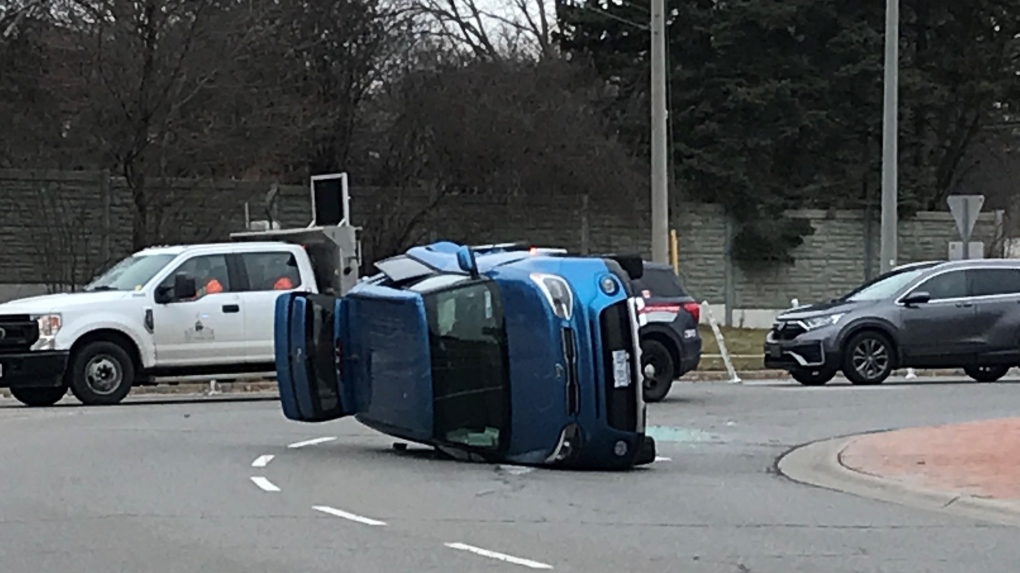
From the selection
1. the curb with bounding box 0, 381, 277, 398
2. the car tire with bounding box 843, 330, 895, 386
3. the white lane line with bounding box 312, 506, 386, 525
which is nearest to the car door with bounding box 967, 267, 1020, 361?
the car tire with bounding box 843, 330, 895, 386

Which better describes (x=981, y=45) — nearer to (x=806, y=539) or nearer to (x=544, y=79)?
(x=544, y=79)

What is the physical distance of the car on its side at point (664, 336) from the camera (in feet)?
66.1

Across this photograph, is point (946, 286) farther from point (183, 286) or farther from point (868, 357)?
point (183, 286)

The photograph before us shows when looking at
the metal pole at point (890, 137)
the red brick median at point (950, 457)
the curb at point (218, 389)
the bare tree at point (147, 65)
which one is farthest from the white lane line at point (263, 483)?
the metal pole at point (890, 137)

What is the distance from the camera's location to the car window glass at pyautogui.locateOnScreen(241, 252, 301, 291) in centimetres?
2111

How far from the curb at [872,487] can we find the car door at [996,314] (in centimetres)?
811

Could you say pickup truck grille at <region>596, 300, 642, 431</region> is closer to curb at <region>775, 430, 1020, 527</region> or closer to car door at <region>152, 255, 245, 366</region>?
curb at <region>775, 430, 1020, 527</region>

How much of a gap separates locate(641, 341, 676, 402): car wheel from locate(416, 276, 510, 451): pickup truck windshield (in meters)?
6.90

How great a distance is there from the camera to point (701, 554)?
9.58 meters

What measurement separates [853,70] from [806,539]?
1205 inches

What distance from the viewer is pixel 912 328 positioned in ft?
75.2

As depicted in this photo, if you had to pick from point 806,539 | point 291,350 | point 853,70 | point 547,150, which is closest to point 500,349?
point 291,350

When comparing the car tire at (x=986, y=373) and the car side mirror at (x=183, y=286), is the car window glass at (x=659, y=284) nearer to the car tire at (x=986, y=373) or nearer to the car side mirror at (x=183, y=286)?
the car side mirror at (x=183, y=286)

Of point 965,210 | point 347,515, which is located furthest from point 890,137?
point 347,515
